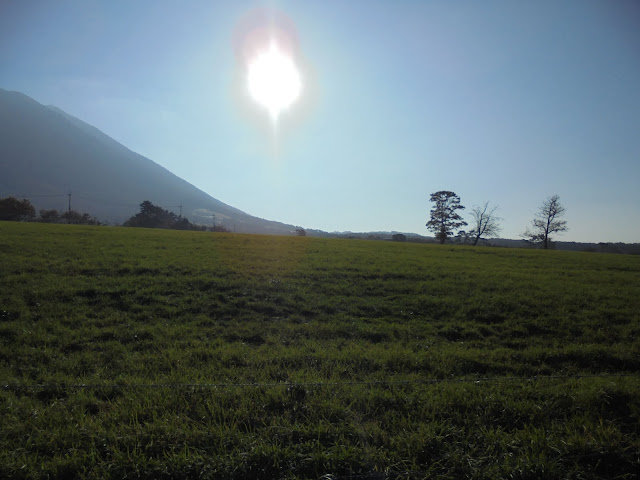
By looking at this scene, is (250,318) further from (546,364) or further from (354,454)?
(546,364)

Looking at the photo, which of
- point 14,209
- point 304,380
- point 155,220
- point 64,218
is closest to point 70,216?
point 64,218

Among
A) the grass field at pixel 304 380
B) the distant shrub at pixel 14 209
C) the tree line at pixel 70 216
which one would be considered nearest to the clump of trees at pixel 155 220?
the tree line at pixel 70 216

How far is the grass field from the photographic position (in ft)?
11.9

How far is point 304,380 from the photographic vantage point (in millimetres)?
5418

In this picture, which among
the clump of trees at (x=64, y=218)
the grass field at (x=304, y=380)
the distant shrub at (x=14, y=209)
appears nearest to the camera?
the grass field at (x=304, y=380)

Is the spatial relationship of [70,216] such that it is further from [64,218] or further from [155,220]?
[155,220]

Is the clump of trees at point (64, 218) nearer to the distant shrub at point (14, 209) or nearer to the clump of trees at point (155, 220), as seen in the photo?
the distant shrub at point (14, 209)

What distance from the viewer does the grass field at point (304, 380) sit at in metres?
3.64

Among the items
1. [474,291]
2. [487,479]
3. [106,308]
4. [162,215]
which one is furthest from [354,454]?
[162,215]

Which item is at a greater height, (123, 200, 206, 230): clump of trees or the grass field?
(123, 200, 206, 230): clump of trees

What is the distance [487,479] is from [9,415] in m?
5.65

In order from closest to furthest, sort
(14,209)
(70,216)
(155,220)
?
1. (14,209)
2. (70,216)
3. (155,220)

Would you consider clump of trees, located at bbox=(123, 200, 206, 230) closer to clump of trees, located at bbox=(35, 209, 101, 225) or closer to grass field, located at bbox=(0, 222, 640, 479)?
clump of trees, located at bbox=(35, 209, 101, 225)

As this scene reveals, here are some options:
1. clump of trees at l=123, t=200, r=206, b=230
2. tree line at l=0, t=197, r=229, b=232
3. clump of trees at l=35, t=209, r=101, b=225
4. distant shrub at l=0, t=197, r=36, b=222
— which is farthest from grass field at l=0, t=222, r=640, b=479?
clump of trees at l=123, t=200, r=206, b=230
